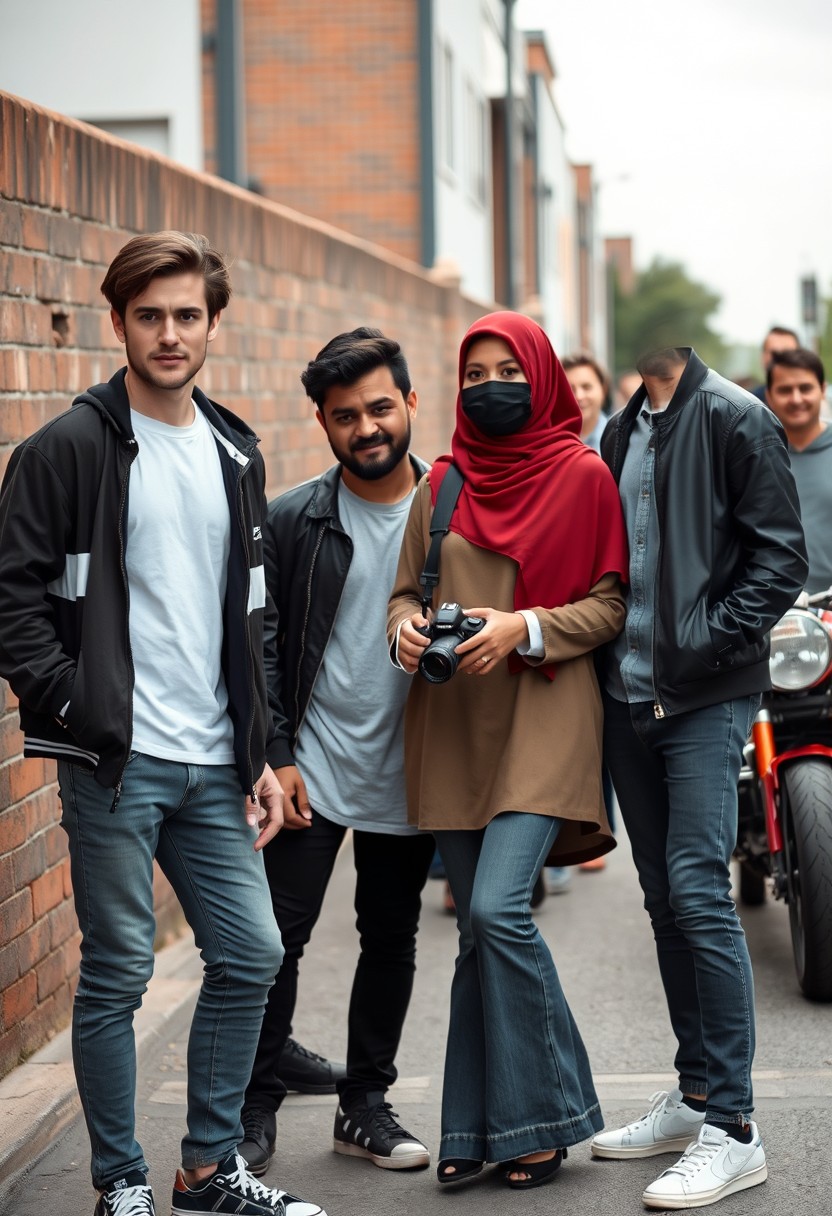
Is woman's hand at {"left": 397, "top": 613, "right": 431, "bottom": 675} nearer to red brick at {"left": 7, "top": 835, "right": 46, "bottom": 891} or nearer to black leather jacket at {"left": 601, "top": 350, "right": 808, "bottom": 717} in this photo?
black leather jacket at {"left": 601, "top": 350, "right": 808, "bottom": 717}

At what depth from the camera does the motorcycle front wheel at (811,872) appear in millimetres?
5375

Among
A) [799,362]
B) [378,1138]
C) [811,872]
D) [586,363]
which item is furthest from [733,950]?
[586,363]

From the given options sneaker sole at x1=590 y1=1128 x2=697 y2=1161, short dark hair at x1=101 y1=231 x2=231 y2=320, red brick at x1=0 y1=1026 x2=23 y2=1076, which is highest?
short dark hair at x1=101 y1=231 x2=231 y2=320

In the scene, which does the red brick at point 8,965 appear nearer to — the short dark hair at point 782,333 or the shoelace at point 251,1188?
the shoelace at point 251,1188

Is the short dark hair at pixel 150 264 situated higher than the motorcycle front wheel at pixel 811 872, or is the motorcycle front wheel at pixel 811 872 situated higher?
the short dark hair at pixel 150 264

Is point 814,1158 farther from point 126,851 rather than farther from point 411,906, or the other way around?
point 126,851

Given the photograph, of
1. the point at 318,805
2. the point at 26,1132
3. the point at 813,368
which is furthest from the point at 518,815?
the point at 813,368

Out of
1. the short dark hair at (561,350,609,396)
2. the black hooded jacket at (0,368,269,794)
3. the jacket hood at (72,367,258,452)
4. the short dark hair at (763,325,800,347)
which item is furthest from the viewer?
the short dark hair at (763,325,800,347)

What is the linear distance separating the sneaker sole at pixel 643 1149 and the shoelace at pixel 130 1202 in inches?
48.1

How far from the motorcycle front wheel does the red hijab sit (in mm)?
1822

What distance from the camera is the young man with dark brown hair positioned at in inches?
134

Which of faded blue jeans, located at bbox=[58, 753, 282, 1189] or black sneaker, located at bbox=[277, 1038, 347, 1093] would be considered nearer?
faded blue jeans, located at bbox=[58, 753, 282, 1189]

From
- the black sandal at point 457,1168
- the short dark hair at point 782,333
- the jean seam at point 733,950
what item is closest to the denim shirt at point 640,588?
the jean seam at point 733,950

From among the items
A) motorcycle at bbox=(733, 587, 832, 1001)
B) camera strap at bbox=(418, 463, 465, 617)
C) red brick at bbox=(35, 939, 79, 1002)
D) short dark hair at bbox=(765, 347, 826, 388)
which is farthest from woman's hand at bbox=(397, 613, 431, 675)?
short dark hair at bbox=(765, 347, 826, 388)
